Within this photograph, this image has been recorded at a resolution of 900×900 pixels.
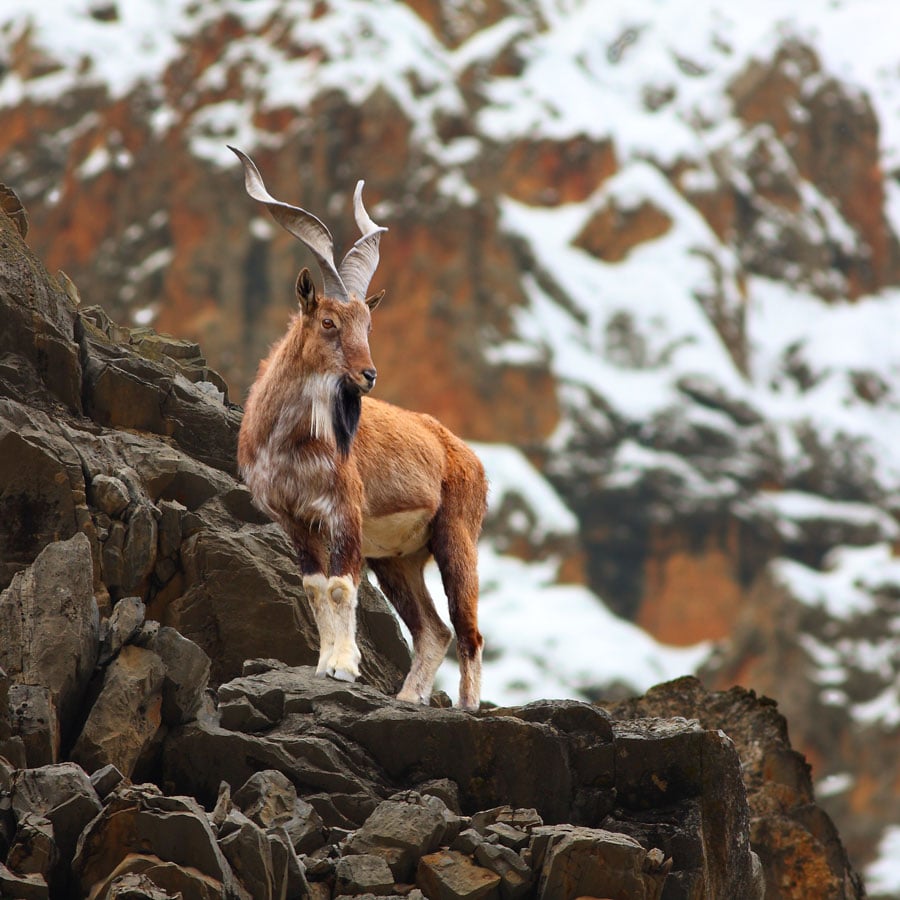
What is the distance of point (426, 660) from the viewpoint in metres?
17.5

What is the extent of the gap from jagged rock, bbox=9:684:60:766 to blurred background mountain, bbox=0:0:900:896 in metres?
67.9

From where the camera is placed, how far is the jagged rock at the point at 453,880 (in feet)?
42.3

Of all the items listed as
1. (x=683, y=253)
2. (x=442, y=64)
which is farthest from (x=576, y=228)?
(x=442, y=64)

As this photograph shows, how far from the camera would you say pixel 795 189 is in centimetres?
10925

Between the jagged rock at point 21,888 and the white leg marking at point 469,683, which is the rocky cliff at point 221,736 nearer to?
the jagged rock at point 21,888

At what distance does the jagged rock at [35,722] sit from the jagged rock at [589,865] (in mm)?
3822

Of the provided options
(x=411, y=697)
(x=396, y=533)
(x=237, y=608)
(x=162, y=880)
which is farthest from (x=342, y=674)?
(x=162, y=880)

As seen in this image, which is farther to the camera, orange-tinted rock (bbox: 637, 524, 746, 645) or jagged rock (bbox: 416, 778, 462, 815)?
orange-tinted rock (bbox: 637, 524, 746, 645)

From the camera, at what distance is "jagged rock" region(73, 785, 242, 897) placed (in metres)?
11.9

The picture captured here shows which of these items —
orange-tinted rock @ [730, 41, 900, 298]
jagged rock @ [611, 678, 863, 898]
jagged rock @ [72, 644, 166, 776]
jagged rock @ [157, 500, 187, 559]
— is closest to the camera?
jagged rock @ [72, 644, 166, 776]

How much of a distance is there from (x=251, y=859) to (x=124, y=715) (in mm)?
2474

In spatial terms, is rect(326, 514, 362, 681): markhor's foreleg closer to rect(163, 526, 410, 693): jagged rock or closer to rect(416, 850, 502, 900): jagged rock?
Answer: rect(163, 526, 410, 693): jagged rock

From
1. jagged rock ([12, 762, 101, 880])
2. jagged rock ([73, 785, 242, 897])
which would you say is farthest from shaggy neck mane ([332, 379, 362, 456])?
jagged rock ([73, 785, 242, 897])

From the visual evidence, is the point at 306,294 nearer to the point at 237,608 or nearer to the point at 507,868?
the point at 237,608
